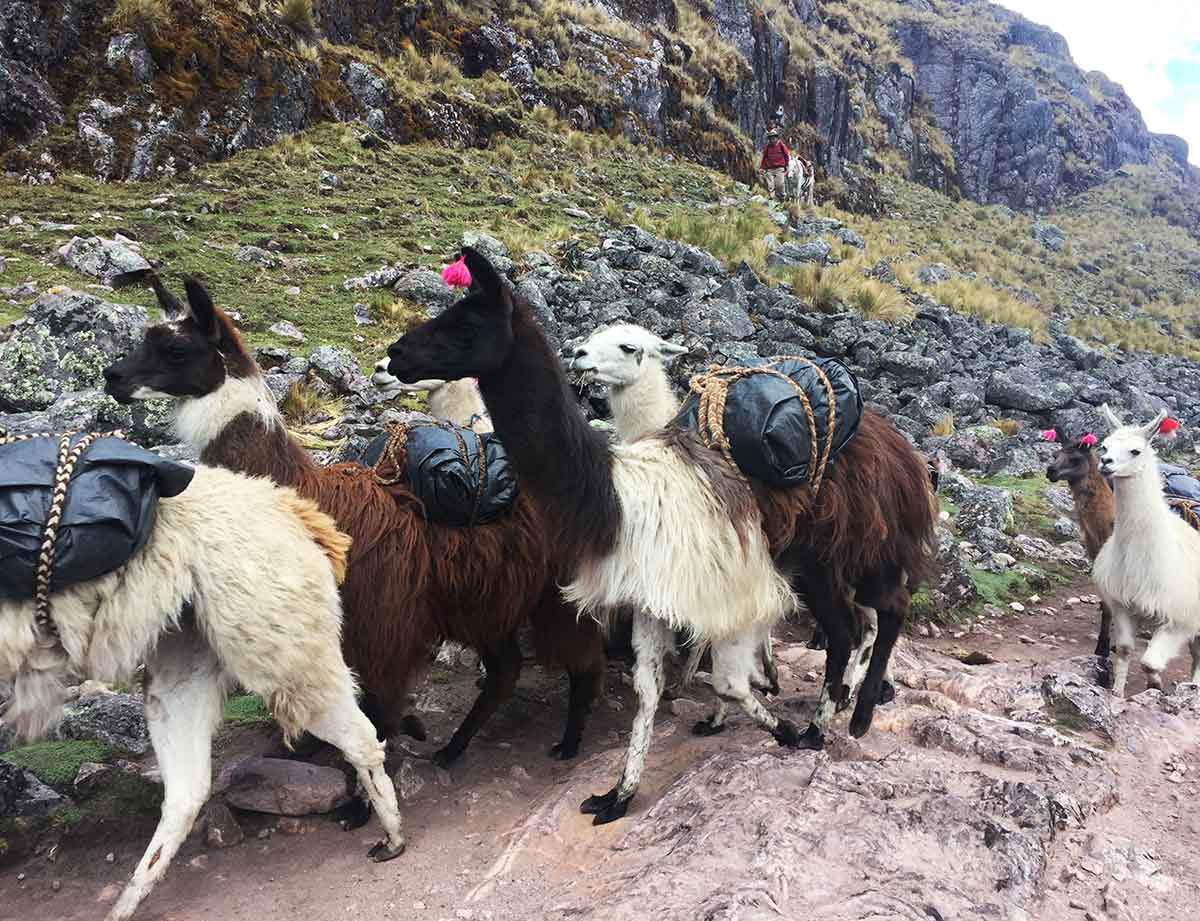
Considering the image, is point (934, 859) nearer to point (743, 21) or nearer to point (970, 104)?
point (743, 21)

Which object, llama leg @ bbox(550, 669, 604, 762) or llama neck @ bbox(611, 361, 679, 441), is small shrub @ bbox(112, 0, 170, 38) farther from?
llama leg @ bbox(550, 669, 604, 762)

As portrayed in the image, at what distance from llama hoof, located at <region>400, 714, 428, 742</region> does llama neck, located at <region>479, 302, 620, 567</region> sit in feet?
4.86

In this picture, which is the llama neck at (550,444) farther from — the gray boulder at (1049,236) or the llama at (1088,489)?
the gray boulder at (1049,236)

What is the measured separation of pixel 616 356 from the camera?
4.17 metres

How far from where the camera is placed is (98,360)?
5.46 meters

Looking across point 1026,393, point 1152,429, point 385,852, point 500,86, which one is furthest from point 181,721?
point 500,86

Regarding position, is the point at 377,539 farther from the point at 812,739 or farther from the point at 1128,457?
the point at 1128,457

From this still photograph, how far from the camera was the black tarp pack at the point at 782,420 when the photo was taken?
3.00m

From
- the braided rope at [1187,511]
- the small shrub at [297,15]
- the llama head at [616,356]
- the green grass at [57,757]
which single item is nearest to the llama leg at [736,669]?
the llama head at [616,356]

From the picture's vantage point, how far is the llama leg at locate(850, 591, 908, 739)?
3.42 meters

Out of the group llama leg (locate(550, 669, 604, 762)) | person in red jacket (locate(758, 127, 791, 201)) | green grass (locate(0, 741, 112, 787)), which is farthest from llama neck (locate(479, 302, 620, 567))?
person in red jacket (locate(758, 127, 791, 201))

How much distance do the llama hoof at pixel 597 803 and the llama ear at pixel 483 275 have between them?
6.01 ft

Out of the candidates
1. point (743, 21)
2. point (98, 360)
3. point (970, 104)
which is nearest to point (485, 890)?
point (98, 360)

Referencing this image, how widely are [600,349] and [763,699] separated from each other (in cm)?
197
